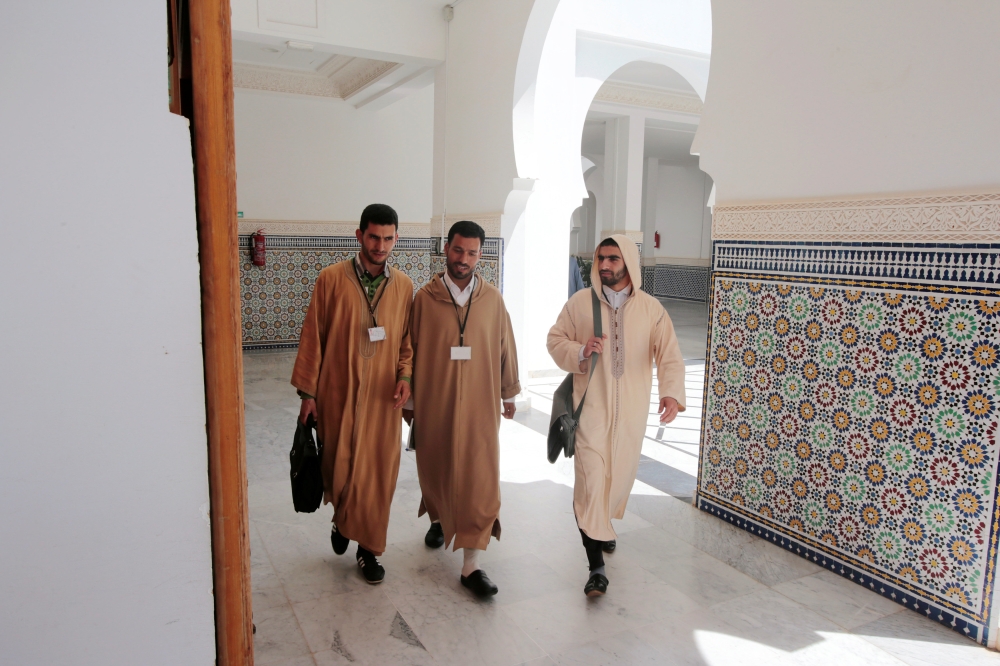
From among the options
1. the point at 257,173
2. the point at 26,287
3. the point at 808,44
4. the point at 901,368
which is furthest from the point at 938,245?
the point at 257,173

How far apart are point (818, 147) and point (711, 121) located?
0.47m

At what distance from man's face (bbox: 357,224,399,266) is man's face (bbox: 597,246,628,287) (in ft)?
2.03

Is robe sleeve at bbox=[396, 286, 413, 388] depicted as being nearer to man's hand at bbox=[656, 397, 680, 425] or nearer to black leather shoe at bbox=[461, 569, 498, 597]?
black leather shoe at bbox=[461, 569, 498, 597]

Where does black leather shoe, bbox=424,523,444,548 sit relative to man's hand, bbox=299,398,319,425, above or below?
below

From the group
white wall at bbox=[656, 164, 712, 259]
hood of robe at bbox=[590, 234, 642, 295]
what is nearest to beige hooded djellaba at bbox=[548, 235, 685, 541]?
hood of robe at bbox=[590, 234, 642, 295]

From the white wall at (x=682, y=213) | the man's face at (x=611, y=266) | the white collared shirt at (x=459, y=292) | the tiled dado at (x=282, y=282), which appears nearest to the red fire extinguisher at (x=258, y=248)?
the tiled dado at (x=282, y=282)

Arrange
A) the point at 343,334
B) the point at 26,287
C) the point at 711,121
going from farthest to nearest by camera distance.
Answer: the point at 711,121 → the point at 343,334 → the point at 26,287

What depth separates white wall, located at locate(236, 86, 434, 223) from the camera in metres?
6.05

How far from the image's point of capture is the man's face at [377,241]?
198 cm

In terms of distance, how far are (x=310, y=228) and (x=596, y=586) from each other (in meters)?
5.12

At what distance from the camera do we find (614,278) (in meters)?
2.04

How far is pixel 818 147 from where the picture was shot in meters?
2.13

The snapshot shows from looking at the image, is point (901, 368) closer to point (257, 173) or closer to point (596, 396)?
point (596, 396)

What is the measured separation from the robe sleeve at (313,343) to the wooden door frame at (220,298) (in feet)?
4.37
